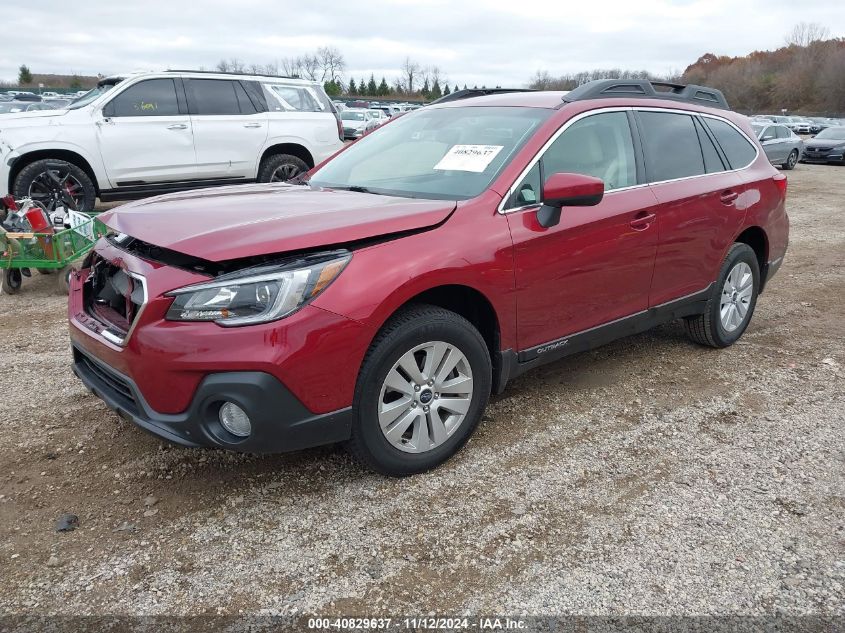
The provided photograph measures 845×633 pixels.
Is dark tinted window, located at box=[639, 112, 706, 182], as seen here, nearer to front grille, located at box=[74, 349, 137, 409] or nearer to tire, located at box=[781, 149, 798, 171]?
front grille, located at box=[74, 349, 137, 409]

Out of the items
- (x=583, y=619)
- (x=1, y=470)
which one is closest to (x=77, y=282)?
(x=1, y=470)

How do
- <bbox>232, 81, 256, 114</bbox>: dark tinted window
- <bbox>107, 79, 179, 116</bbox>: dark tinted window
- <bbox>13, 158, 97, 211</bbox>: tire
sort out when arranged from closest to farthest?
1. <bbox>13, 158, 97, 211</bbox>: tire
2. <bbox>107, 79, 179, 116</bbox>: dark tinted window
3. <bbox>232, 81, 256, 114</bbox>: dark tinted window

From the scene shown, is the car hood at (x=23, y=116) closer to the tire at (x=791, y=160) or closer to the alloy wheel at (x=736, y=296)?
the alloy wheel at (x=736, y=296)

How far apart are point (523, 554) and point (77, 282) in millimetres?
2440

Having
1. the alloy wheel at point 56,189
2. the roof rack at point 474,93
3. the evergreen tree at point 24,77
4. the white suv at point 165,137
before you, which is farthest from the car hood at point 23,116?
the evergreen tree at point 24,77

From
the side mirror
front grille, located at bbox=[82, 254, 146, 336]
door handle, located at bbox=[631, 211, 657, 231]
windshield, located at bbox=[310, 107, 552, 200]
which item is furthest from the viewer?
door handle, located at bbox=[631, 211, 657, 231]

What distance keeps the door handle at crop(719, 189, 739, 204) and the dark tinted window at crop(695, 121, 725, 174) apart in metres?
0.16

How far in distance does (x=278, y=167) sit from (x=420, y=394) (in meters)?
7.45

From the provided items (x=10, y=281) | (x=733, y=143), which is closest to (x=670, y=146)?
(x=733, y=143)

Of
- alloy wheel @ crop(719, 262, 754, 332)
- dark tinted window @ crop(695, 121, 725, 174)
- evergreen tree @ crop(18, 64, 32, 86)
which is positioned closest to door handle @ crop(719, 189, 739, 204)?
dark tinted window @ crop(695, 121, 725, 174)

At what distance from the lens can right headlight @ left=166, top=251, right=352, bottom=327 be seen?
2.48 meters

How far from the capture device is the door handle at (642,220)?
12.1 feet

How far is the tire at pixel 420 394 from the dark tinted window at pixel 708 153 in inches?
91.3

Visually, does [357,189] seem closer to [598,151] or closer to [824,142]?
[598,151]
